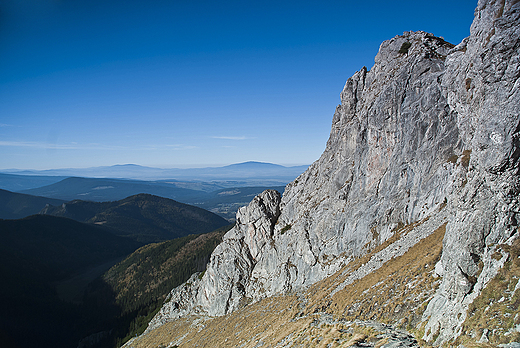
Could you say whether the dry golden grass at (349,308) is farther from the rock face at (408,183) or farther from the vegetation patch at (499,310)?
the vegetation patch at (499,310)

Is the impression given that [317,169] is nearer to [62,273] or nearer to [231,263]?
[231,263]

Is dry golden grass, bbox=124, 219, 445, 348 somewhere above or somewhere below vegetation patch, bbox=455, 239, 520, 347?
below

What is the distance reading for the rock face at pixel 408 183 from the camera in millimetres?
16984

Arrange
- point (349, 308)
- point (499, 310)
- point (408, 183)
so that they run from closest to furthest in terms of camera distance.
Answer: point (499, 310) < point (349, 308) < point (408, 183)

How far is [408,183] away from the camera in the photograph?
37.7m

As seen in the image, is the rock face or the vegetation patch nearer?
the vegetation patch

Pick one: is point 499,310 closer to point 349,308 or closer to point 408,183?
point 349,308

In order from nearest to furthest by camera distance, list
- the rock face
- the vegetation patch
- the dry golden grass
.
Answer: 1. the vegetation patch
2. the rock face
3. the dry golden grass

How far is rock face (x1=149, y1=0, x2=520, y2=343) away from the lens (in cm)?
1698

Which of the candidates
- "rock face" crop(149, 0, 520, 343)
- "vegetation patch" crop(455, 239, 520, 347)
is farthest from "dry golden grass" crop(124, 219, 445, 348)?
"vegetation patch" crop(455, 239, 520, 347)

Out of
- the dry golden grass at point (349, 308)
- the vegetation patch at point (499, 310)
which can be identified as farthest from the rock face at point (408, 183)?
the dry golden grass at point (349, 308)

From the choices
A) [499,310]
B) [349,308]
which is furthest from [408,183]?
[499,310]

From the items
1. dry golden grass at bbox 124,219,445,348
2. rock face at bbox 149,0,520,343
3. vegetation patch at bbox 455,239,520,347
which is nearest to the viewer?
vegetation patch at bbox 455,239,520,347

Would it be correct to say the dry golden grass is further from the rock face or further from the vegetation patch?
the vegetation patch
